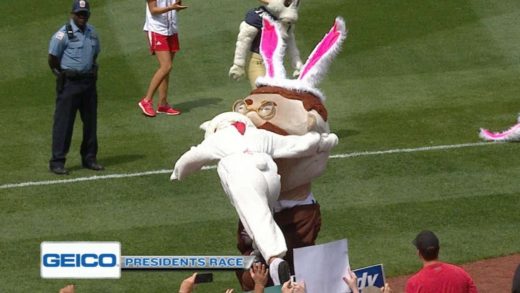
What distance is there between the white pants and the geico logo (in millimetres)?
1444

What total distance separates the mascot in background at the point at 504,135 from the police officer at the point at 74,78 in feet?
15.0

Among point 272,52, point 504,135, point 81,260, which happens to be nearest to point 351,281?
point 81,260

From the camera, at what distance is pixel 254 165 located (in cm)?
855

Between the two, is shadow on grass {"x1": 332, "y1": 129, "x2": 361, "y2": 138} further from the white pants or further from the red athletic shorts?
the white pants

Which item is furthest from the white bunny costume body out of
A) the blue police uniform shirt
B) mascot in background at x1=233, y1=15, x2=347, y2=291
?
the blue police uniform shirt

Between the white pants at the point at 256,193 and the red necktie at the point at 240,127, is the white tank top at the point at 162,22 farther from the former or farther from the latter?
the white pants at the point at 256,193

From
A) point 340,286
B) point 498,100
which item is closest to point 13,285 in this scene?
point 340,286

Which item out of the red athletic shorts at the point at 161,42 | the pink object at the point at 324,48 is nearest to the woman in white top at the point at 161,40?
the red athletic shorts at the point at 161,42

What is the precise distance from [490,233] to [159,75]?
5.36 metres

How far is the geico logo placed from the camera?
6980mm

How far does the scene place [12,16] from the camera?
826 inches

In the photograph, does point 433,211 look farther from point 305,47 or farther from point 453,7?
point 453,7

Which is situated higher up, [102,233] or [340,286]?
[340,286]

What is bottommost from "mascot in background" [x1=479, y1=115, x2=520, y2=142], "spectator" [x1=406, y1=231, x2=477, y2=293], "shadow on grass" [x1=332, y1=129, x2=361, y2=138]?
"shadow on grass" [x1=332, y1=129, x2=361, y2=138]
